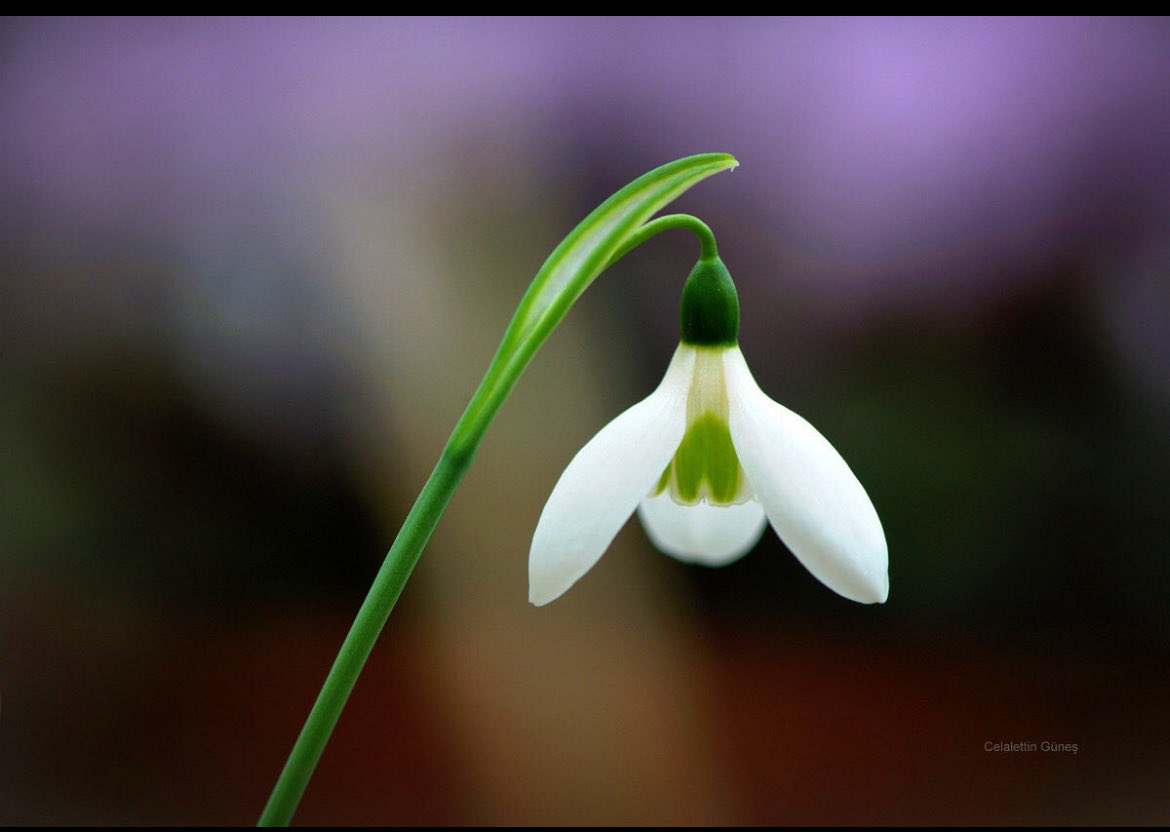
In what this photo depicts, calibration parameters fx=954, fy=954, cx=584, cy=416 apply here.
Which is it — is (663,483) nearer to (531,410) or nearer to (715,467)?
(715,467)

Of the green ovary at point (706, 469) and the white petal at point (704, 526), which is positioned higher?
the green ovary at point (706, 469)

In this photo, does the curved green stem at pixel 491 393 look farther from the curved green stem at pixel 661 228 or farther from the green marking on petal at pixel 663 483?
the green marking on petal at pixel 663 483

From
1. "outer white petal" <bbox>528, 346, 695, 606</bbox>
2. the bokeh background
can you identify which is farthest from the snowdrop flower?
the bokeh background

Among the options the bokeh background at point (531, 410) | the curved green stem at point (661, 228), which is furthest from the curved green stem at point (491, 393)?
the bokeh background at point (531, 410)

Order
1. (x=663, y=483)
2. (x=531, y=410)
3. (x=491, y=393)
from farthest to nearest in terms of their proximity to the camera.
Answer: (x=531, y=410)
(x=663, y=483)
(x=491, y=393)

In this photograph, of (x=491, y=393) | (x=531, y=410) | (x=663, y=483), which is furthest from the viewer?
(x=531, y=410)

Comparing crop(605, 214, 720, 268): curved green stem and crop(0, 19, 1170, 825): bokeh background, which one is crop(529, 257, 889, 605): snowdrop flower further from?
crop(0, 19, 1170, 825): bokeh background

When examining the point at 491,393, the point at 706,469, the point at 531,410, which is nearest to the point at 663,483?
the point at 706,469
